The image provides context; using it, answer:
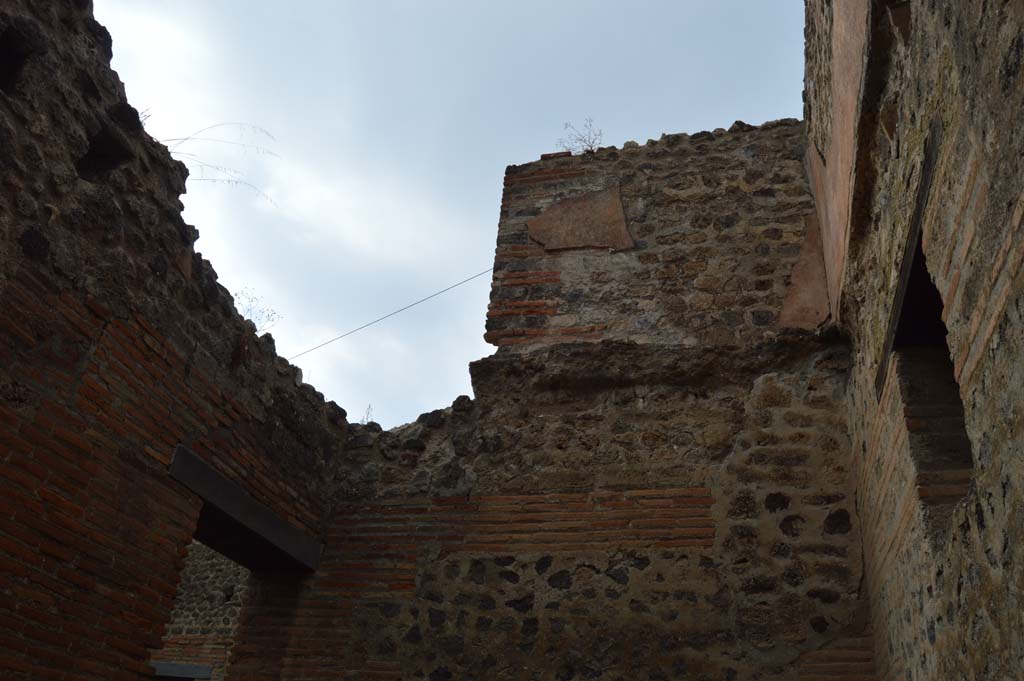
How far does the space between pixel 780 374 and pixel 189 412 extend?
314 centimetres

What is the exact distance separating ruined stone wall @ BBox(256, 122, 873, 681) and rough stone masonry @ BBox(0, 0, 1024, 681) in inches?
0.7

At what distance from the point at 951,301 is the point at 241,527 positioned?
139 inches

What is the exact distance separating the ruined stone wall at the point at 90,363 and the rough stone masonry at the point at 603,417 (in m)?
0.01

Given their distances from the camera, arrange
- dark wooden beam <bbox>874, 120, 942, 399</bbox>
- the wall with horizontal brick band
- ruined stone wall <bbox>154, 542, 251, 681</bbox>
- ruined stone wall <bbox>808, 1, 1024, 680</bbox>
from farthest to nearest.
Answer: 1. ruined stone wall <bbox>154, 542, 251, 681</bbox>
2. the wall with horizontal brick band
3. dark wooden beam <bbox>874, 120, 942, 399</bbox>
4. ruined stone wall <bbox>808, 1, 1024, 680</bbox>

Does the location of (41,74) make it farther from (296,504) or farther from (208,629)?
(208,629)

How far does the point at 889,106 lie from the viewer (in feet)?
9.73

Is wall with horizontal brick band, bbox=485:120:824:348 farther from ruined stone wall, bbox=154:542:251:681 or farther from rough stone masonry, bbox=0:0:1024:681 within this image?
ruined stone wall, bbox=154:542:251:681

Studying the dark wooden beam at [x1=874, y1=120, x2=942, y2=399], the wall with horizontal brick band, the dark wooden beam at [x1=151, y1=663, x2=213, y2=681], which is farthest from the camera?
the dark wooden beam at [x1=151, y1=663, x2=213, y2=681]

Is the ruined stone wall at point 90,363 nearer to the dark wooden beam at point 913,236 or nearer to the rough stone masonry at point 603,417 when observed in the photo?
→ the rough stone masonry at point 603,417

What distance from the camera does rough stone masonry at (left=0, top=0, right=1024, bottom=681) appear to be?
245 cm

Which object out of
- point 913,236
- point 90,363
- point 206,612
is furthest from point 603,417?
point 206,612

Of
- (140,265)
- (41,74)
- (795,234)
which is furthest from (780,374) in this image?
(41,74)

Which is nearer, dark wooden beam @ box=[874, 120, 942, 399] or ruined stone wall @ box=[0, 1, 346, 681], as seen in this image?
dark wooden beam @ box=[874, 120, 942, 399]

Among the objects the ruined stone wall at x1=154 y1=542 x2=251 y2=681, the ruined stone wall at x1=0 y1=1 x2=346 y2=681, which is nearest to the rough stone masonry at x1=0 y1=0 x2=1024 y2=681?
the ruined stone wall at x1=0 y1=1 x2=346 y2=681
